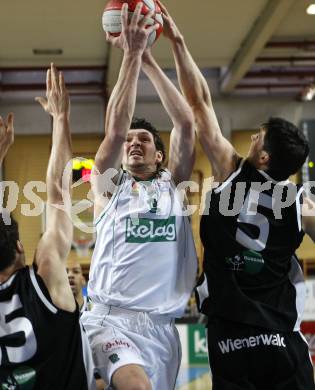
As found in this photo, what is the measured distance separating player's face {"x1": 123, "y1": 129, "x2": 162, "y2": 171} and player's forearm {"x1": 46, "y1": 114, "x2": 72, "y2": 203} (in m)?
0.97

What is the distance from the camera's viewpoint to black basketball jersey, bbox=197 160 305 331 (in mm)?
4371

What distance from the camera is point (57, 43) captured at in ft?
41.9

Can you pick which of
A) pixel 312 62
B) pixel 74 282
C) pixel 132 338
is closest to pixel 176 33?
pixel 132 338

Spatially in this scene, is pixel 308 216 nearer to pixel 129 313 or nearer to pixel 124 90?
pixel 129 313

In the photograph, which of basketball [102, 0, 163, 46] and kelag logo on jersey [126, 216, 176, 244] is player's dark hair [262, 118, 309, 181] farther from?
basketball [102, 0, 163, 46]

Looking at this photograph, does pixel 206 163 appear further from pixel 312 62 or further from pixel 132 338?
pixel 132 338

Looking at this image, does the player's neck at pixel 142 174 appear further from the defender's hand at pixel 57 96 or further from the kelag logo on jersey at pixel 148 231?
the defender's hand at pixel 57 96

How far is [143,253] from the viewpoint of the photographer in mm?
4625

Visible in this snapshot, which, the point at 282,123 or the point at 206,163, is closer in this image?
the point at 282,123

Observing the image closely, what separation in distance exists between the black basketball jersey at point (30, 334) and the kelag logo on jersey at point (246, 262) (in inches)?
43.8

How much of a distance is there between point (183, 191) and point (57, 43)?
8.45 m

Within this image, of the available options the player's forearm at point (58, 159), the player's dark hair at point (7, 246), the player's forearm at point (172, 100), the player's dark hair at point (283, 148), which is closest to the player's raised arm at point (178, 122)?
the player's forearm at point (172, 100)

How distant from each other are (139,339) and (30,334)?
1.02 m

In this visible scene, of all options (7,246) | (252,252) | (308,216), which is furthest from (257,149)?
(7,246)
